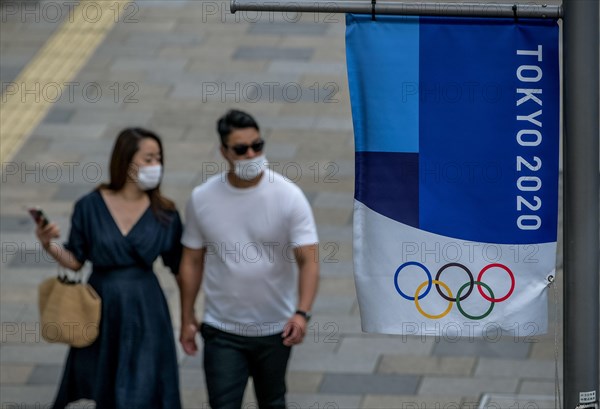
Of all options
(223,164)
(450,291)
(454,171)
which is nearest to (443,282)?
(450,291)

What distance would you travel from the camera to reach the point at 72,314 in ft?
22.1

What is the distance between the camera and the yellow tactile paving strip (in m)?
12.1

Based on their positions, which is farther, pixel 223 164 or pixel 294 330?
pixel 223 164

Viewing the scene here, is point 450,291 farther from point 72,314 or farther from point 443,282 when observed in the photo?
point 72,314

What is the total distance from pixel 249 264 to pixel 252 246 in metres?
0.09

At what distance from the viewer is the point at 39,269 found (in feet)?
31.8

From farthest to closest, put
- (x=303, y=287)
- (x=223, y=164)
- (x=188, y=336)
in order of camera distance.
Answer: (x=223, y=164) < (x=188, y=336) < (x=303, y=287)

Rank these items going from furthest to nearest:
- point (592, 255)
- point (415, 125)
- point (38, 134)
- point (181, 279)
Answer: point (38, 134) < point (181, 279) < point (415, 125) < point (592, 255)

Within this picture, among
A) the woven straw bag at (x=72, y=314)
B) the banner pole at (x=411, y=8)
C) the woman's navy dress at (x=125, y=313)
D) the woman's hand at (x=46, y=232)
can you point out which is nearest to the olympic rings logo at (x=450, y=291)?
the banner pole at (x=411, y=8)

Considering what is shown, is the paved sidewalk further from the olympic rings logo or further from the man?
the olympic rings logo

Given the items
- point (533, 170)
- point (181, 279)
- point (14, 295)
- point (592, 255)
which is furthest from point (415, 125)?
point (14, 295)

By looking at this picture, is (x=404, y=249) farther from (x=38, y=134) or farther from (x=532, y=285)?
(x=38, y=134)

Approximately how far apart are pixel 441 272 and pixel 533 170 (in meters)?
0.53

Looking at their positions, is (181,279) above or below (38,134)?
below
